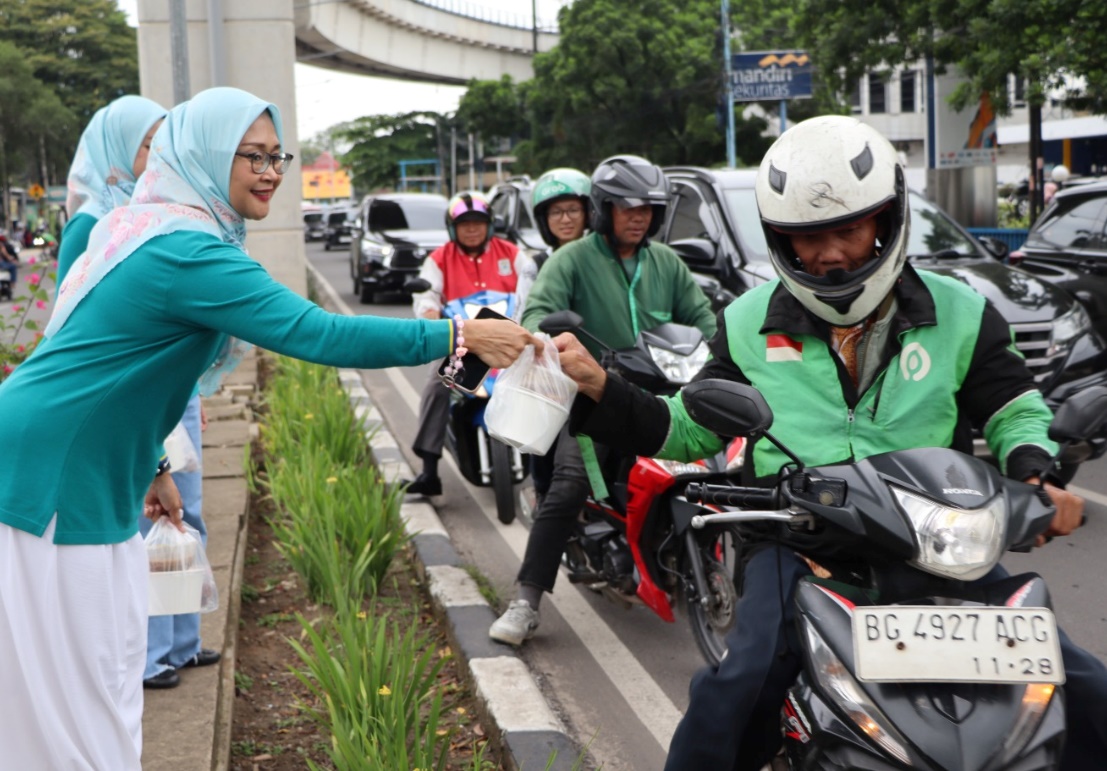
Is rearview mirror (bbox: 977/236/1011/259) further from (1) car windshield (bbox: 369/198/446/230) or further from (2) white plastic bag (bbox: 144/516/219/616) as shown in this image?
(1) car windshield (bbox: 369/198/446/230)

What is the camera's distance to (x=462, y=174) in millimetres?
93188

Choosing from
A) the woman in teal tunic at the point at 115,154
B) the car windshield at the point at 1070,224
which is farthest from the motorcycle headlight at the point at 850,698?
the car windshield at the point at 1070,224

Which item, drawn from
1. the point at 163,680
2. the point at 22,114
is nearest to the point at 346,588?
the point at 163,680

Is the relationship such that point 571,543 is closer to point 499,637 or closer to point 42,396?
point 499,637

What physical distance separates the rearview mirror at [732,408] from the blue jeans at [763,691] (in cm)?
35

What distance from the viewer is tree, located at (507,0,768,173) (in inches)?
1788

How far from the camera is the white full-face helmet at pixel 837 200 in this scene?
9.16 feet

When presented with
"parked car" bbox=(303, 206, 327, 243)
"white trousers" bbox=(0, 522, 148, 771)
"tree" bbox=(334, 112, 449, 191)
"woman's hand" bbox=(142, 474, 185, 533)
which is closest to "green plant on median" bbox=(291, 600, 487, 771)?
"woman's hand" bbox=(142, 474, 185, 533)

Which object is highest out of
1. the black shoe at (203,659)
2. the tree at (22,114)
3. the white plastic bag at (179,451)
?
the tree at (22,114)

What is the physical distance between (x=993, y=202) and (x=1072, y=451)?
66.8 feet

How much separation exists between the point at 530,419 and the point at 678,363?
84.4 inches

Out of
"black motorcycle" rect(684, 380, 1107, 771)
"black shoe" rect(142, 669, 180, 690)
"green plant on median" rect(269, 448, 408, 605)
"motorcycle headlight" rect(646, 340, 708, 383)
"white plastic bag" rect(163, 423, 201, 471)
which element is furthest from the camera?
"green plant on median" rect(269, 448, 408, 605)

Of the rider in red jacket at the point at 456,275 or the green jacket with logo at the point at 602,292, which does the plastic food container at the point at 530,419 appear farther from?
the rider in red jacket at the point at 456,275

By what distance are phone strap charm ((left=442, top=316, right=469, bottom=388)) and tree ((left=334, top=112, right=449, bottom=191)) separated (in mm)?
89617
